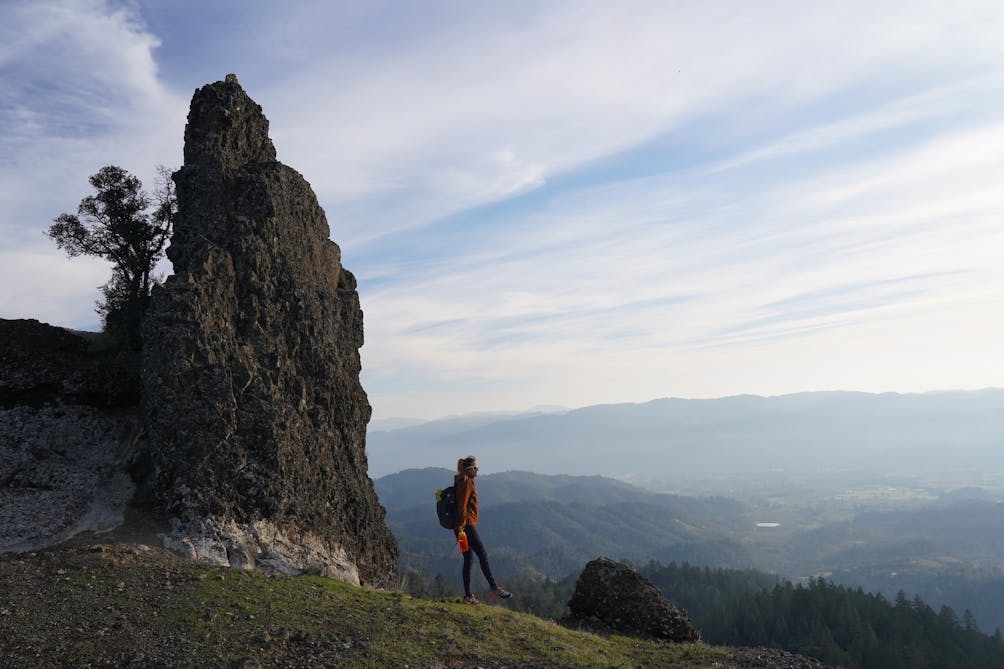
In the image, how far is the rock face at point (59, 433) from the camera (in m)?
→ 21.4

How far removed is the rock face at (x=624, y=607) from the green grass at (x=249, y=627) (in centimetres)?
376

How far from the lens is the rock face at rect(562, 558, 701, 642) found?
24562 mm

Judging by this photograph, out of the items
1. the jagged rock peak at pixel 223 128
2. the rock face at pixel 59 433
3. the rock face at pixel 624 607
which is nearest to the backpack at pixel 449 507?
the rock face at pixel 624 607

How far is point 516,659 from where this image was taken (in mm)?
16906

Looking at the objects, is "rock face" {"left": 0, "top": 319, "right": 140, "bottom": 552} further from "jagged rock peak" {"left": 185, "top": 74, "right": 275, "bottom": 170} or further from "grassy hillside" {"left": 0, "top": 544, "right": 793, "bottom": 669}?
"jagged rock peak" {"left": 185, "top": 74, "right": 275, "bottom": 170}

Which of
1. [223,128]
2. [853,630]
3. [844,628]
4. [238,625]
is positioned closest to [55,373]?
[223,128]

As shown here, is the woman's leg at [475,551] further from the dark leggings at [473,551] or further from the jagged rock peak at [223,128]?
the jagged rock peak at [223,128]

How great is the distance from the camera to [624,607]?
25344mm

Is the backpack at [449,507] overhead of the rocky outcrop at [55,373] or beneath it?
beneath

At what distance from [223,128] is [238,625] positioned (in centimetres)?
2071

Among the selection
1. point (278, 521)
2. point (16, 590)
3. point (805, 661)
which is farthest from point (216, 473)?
point (805, 661)

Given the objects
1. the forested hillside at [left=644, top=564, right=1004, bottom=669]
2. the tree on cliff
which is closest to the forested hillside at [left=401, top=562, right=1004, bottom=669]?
the forested hillside at [left=644, top=564, right=1004, bottom=669]

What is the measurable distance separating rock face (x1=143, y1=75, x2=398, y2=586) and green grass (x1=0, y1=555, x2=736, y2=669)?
3.23 m

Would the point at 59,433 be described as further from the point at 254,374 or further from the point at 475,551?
the point at 475,551
